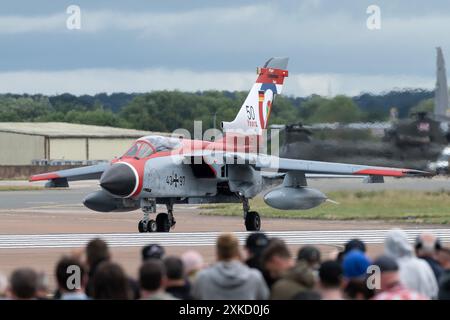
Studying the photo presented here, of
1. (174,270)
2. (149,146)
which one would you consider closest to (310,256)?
(174,270)

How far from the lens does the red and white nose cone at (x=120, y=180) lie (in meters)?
25.3

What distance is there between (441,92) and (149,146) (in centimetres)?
784

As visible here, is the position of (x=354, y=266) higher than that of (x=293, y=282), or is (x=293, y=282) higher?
(x=354, y=266)

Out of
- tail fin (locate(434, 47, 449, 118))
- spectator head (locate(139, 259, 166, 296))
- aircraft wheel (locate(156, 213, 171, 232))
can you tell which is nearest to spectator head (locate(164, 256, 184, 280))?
spectator head (locate(139, 259, 166, 296))

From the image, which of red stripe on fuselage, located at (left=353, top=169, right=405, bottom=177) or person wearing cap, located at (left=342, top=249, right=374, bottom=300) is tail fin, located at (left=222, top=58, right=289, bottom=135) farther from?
person wearing cap, located at (left=342, top=249, right=374, bottom=300)

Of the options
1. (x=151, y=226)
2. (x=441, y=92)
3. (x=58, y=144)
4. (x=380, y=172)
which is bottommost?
(x=151, y=226)

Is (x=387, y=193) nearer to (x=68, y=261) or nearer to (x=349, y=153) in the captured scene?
(x=349, y=153)

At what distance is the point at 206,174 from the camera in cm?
2816

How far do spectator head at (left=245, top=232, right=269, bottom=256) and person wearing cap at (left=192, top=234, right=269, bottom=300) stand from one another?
177 centimetres

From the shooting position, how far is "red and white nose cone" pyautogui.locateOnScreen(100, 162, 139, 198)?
25328 mm

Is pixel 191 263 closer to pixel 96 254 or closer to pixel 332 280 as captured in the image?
pixel 96 254

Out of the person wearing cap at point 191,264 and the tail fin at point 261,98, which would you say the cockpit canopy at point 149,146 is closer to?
the tail fin at point 261,98
